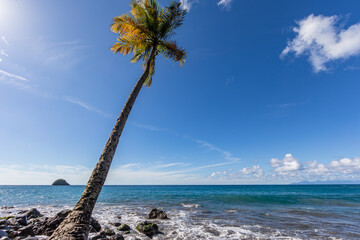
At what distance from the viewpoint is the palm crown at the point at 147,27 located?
8297 mm

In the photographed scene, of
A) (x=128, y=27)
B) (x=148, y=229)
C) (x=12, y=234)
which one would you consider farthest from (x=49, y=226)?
(x=128, y=27)

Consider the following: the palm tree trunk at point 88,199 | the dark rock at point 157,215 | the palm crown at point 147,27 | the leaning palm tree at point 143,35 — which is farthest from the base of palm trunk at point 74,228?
the dark rock at point 157,215

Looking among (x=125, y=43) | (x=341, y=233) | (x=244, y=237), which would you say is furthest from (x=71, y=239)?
(x=341, y=233)

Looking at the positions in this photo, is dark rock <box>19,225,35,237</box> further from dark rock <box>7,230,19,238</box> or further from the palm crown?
the palm crown

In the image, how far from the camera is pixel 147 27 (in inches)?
350

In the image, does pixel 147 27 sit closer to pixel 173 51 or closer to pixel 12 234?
pixel 173 51

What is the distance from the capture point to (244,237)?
979cm

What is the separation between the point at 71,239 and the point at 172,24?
9952mm

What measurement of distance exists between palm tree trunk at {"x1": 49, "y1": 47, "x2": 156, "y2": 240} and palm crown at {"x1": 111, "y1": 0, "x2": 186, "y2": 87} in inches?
168

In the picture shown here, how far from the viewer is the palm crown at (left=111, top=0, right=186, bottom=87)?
27.2 ft

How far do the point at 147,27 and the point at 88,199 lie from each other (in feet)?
27.6

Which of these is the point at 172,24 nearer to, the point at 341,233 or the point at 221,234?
the point at 221,234

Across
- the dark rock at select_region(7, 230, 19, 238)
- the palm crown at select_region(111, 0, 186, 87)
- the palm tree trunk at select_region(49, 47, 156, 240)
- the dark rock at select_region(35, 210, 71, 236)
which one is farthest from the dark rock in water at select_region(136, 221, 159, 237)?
the palm crown at select_region(111, 0, 186, 87)

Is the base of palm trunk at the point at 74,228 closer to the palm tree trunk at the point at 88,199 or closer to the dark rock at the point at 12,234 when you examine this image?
the palm tree trunk at the point at 88,199
